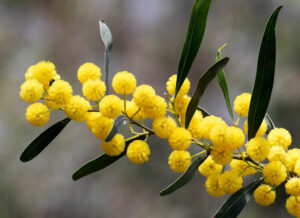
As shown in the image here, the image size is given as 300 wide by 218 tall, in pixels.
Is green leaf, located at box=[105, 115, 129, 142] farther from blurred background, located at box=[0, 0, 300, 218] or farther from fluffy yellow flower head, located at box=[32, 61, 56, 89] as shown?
blurred background, located at box=[0, 0, 300, 218]

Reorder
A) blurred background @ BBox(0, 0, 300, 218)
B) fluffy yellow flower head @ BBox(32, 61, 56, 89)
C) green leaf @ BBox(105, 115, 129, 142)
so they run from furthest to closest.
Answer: blurred background @ BBox(0, 0, 300, 218), fluffy yellow flower head @ BBox(32, 61, 56, 89), green leaf @ BBox(105, 115, 129, 142)

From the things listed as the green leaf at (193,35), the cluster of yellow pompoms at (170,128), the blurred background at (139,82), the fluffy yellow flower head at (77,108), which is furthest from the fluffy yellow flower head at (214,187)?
the blurred background at (139,82)

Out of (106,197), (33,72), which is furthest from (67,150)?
(33,72)

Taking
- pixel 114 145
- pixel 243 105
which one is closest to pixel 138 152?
pixel 114 145

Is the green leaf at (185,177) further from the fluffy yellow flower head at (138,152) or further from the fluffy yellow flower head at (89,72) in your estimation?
the fluffy yellow flower head at (89,72)

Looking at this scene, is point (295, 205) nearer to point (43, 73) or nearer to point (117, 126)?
point (117, 126)

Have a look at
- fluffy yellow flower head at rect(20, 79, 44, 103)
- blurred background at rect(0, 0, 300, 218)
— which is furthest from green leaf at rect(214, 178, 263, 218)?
blurred background at rect(0, 0, 300, 218)

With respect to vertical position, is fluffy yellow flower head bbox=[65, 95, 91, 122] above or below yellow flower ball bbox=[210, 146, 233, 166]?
above
